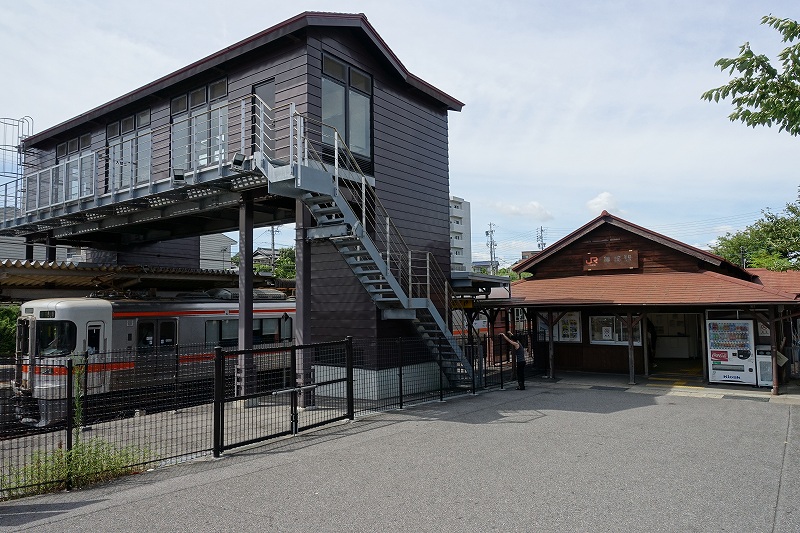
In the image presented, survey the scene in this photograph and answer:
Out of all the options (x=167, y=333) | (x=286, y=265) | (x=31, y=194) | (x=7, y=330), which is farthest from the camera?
(x=286, y=265)

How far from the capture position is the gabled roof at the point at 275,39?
1232cm

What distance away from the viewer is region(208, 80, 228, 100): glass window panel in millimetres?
14094

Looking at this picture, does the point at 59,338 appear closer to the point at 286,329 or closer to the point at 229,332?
the point at 229,332

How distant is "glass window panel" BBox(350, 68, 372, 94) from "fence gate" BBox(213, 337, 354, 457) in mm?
6672

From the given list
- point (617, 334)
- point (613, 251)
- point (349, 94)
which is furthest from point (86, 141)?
point (617, 334)

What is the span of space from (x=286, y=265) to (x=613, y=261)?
3328 centimetres

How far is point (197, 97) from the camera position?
14.7 meters

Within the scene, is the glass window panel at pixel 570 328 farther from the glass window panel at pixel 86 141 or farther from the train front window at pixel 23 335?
the glass window panel at pixel 86 141

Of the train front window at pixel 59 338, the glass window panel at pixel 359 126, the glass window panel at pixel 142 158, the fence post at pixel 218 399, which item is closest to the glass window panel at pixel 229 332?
the train front window at pixel 59 338

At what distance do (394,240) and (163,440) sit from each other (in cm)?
761

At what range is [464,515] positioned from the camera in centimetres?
582

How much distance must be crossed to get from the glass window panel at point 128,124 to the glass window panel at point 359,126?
723cm

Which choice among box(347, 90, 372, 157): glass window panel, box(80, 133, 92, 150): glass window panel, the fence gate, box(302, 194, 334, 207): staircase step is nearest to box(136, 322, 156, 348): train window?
the fence gate

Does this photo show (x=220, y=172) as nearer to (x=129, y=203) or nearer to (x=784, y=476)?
(x=129, y=203)
